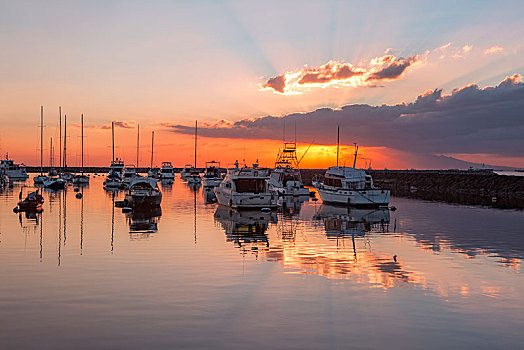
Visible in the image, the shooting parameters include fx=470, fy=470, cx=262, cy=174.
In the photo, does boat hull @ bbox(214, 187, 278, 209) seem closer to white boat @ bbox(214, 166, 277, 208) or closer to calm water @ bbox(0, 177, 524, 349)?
white boat @ bbox(214, 166, 277, 208)

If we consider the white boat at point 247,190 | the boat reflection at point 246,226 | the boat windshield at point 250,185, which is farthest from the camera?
the boat windshield at point 250,185

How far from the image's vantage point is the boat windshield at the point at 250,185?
152 ft

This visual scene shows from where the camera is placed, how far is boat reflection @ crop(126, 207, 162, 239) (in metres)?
29.1

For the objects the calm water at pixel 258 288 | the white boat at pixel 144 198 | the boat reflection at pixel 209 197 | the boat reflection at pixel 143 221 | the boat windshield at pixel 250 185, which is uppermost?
the boat windshield at pixel 250 185

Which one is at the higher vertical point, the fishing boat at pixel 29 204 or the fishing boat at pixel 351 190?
the fishing boat at pixel 351 190

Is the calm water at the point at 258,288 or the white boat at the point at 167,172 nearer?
the calm water at the point at 258,288

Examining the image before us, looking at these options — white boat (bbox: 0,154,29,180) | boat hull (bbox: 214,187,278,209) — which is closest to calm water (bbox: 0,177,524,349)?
boat hull (bbox: 214,187,278,209)

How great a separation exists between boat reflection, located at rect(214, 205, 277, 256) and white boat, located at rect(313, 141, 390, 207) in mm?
11073

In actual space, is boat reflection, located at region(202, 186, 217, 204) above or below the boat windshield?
below

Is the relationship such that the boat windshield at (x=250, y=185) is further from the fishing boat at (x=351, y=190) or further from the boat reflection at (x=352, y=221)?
the fishing boat at (x=351, y=190)

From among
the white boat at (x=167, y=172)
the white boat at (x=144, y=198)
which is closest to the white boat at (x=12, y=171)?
the white boat at (x=167, y=172)

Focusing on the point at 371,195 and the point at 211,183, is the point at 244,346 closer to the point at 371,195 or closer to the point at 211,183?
the point at 371,195

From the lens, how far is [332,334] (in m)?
11.3

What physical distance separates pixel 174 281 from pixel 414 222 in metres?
25.7
